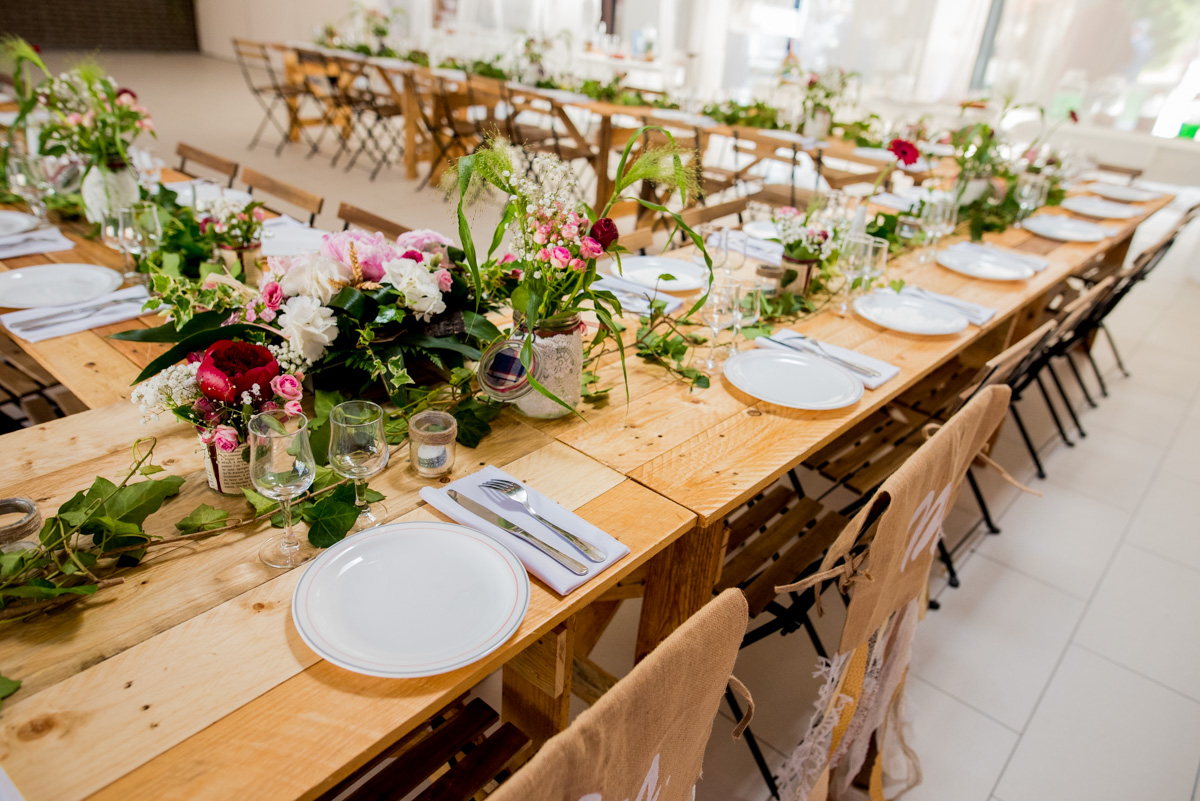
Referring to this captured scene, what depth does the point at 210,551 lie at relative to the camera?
110 centimetres

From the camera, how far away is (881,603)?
1378 mm

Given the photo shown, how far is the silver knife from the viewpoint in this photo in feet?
3.61

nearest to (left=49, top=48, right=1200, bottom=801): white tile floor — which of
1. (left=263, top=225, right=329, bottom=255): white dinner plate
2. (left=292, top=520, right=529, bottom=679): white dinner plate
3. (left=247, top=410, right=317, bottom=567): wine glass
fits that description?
(left=247, top=410, right=317, bottom=567): wine glass

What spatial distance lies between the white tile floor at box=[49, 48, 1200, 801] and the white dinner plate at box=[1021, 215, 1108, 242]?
0.80m

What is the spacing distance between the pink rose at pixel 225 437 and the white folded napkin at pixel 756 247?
5.08 ft

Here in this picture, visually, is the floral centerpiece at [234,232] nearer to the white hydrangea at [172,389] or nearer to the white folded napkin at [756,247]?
the white hydrangea at [172,389]

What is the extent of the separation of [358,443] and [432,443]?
0.51 feet

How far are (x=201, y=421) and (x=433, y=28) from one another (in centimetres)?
1097

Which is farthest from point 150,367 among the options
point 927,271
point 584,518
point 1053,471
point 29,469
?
point 1053,471

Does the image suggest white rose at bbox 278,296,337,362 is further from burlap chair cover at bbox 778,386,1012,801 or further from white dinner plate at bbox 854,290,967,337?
white dinner plate at bbox 854,290,967,337

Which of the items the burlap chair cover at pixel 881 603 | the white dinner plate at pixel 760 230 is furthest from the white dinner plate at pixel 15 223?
the burlap chair cover at pixel 881 603

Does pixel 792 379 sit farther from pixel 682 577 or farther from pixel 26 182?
pixel 26 182

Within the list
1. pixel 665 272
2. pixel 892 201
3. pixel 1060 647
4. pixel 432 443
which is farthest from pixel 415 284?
pixel 892 201

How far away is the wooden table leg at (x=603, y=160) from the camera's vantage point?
5.33 meters
